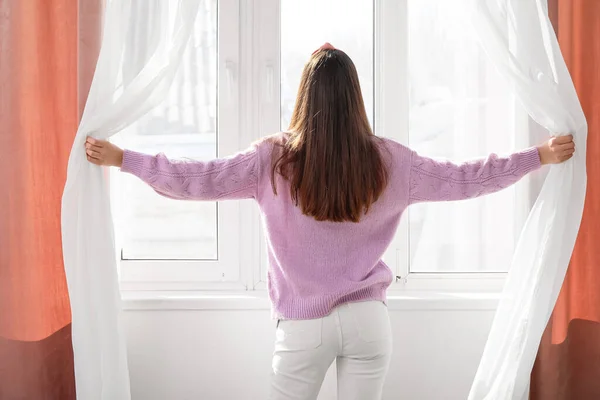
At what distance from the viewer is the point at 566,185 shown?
74.5 inches

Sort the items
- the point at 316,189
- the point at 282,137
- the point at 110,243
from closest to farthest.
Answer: the point at 316,189
the point at 282,137
the point at 110,243

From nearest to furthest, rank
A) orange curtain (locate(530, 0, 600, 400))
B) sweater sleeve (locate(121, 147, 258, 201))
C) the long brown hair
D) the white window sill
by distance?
1. the long brown hair
2. sweater sleeve (locate(121, 147, 258, 201))
3. orange curtain (locate(530, 0, 600, 400))
4. the white window sill

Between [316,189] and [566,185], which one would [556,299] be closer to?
[566,185]

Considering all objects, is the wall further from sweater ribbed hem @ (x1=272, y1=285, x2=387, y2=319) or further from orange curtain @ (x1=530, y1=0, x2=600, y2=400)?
sweater ribbed hem @ (x1=272, y1=285, x2=387, y2=319)

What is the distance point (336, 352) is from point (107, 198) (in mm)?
840

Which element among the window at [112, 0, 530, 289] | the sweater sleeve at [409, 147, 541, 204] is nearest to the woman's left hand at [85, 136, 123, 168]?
the window at [112, 0, 530, 289]

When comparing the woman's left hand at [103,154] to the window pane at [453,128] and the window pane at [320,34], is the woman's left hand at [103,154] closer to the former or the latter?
the window pane at [320,34]

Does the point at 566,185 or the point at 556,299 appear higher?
the point at 566,185

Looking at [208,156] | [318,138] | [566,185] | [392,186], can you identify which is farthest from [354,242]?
[208,156]

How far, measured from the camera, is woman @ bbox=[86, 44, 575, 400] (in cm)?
165

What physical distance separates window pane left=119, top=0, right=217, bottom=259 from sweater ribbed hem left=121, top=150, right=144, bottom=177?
54cm

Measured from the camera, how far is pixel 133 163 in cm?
178

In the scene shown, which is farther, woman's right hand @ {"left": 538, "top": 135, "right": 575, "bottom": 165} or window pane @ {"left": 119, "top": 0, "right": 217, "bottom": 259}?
window pane @ {"left": 119, "top": 0, "right": 217, "bottom": 259}

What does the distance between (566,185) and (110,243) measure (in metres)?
1.41
